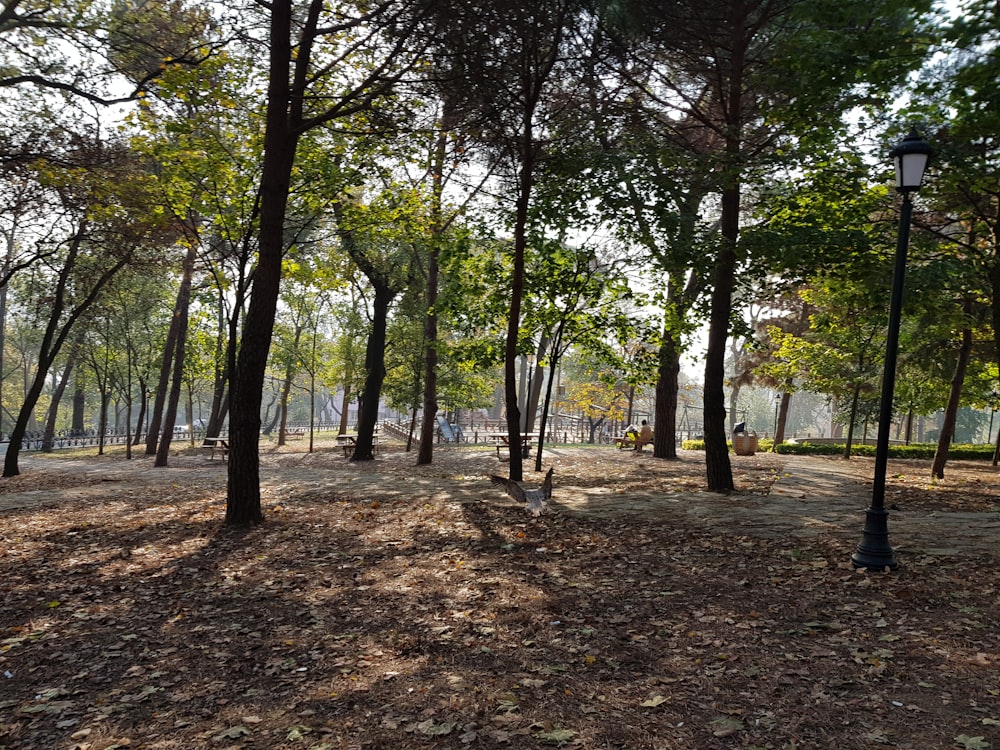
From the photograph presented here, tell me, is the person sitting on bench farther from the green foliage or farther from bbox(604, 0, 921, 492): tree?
bbox(604, 0, 921, 492): tree

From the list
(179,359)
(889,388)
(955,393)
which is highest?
(179,359)

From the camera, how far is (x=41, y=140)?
12.4 metres

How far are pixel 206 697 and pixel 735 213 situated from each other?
35.3 feet

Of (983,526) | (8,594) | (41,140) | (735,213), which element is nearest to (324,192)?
(41,140)

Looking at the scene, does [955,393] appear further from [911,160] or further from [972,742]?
[972,742]

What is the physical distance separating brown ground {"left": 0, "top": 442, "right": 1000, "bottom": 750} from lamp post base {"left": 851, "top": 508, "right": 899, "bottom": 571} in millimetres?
203

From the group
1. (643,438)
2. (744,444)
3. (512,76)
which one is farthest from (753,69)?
(744,444)

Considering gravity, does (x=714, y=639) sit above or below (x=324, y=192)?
below

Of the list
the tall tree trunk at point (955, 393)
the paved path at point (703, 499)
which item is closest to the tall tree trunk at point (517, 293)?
the paved path at point (703, 499)

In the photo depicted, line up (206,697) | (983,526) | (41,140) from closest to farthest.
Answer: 1. (206,697)
2. (983,526)
3. (41,140)

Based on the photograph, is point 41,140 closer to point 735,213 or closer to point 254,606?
point 254,606

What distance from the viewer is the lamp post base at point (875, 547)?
256 inches

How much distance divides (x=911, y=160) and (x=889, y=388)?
2.36 meters

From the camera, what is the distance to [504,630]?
17.6 feet
